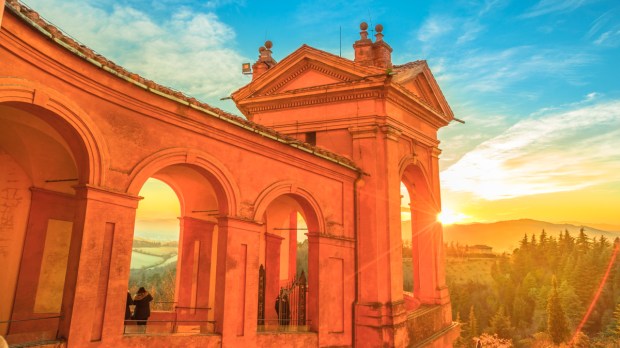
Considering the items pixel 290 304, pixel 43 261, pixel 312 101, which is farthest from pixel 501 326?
pixel 43 261

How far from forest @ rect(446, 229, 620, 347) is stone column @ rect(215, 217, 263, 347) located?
175ft

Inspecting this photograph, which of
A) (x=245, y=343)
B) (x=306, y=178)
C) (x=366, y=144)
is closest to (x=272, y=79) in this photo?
(x=366, y=144)

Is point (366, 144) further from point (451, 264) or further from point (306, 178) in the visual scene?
point (451, 264)

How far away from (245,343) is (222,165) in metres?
3.50

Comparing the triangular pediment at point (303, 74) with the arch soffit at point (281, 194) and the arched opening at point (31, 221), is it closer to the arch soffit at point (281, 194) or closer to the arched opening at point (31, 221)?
the arch soffit at point (281, 194)

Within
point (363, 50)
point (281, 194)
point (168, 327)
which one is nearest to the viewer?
point (281, 194)

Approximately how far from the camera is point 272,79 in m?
15.2

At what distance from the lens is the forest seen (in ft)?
218

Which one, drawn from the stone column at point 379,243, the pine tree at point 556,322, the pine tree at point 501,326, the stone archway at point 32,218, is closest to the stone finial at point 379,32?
the stone column at point 379,243

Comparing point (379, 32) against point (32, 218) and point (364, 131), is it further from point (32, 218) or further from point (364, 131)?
point (32, 218)

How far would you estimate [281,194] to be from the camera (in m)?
10.1

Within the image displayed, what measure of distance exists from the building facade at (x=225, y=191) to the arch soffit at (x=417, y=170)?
0.23ft

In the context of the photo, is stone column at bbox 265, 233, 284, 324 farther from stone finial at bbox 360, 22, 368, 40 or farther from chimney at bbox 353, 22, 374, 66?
stone finial at bbox 360, 22, 368, 40

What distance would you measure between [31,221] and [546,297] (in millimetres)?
89613
